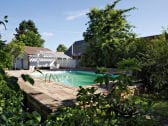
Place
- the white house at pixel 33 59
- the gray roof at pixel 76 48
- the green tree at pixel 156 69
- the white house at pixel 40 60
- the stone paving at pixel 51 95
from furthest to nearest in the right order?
1. the gray roof at pixel 76 48
2. the white house at pixel 40 60
3. the white house at pixel 33 59
4. the green tree at pixel 156 69
5. the stone paving at pixel 51 95

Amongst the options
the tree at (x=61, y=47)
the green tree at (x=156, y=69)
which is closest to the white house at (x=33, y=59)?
the tree at (x=61, y=47)

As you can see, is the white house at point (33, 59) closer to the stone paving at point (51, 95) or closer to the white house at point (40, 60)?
the white house at point (40, 60)

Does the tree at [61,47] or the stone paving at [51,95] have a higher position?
the tree at [61,47]

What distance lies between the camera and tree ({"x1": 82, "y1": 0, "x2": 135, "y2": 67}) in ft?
118

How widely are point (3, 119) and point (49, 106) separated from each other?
5.29m

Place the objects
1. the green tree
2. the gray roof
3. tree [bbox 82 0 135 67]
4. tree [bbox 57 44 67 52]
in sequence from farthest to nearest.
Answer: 1. tree [bbox 57 44 67 52]
2. the gray roof
3. tree [bbox 82 0 135 67]
4. the green tree

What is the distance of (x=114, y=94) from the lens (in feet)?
9.28

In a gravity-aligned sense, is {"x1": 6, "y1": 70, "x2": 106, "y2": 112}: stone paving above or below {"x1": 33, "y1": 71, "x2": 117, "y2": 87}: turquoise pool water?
above

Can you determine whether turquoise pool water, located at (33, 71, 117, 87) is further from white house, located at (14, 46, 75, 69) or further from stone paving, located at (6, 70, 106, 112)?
white house, located at (14, 46, 75, 69)

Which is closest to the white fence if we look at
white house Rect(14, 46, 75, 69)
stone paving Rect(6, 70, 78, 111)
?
white house Rect(14, 46, 75, 69)

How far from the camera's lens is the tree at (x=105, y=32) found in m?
35.9

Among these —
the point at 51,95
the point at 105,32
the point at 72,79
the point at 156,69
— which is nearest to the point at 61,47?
the point at 105,32

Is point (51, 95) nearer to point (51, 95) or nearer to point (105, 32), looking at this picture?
point (51, 95)

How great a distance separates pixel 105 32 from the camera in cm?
3794
